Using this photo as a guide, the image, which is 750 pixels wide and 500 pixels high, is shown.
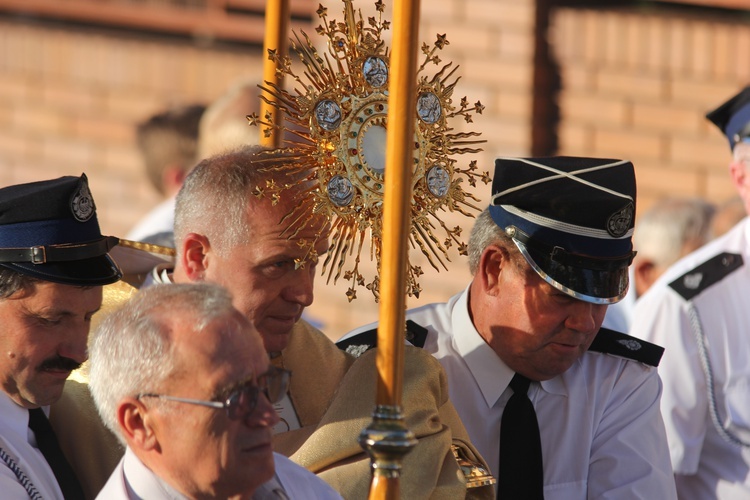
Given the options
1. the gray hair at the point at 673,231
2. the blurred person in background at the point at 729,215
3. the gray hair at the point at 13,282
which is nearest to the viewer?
the gray hair at the point at 13,282

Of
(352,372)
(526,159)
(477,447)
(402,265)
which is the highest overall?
(526,159)

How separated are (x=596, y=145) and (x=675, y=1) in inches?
30.5

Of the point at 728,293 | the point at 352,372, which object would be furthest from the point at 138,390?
the point at 728,293

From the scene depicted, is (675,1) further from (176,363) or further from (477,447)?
(176,363)

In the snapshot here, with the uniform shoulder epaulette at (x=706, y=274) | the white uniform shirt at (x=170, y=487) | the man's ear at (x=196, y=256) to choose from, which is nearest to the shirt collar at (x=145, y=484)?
the white uniform shirt at (x=170, y=487)

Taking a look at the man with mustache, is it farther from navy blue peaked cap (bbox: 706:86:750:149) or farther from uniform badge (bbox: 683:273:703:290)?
navy blue peaked cap (bbox: 706:86:750:149)

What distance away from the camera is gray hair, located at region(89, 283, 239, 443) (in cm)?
257

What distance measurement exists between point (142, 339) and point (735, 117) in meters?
2.86

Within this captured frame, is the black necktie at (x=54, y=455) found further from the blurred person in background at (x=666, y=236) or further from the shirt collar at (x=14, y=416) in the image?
the blurred person in background at (x=666, y=236)

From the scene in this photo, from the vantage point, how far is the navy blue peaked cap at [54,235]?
3.11m

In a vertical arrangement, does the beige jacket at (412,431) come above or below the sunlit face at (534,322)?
below

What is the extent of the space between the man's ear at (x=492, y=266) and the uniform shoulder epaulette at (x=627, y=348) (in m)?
0.34

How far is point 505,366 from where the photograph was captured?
359 cm

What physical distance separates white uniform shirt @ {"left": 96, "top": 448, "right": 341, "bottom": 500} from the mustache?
0.46 meters
